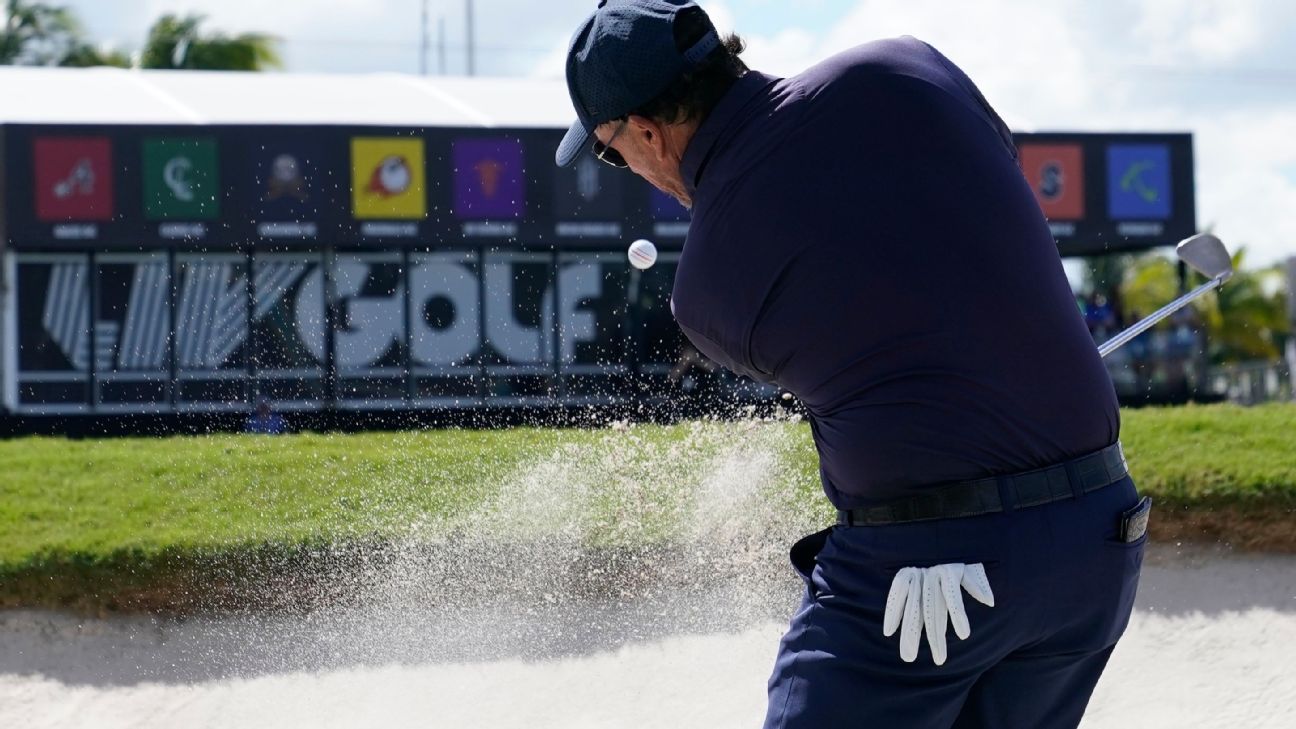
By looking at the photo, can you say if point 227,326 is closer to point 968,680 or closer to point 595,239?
point 595,239

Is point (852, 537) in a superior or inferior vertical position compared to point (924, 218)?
inferior

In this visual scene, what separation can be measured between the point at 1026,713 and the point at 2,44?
37.3m

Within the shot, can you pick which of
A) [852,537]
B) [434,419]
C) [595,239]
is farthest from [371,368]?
[852,537]

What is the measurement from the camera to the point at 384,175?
17.2 metres

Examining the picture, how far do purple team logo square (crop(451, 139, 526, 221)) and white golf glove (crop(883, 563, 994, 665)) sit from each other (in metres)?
15.5

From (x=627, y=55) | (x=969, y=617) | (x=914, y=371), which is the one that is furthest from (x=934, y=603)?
(x=627, y=55)

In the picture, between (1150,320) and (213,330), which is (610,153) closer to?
(1150,320)

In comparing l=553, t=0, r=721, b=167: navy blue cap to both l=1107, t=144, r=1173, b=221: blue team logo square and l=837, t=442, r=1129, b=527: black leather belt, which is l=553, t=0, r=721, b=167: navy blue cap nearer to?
l=837, t=442, r=1129, b=527: black leather belt

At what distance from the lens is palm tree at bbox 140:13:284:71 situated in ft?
106

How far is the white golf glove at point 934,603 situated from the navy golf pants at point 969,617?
20mm

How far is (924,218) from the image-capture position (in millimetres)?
2043

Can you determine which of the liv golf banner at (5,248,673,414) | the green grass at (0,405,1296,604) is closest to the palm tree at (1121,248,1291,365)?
the liv golf banner at (5,248,673,414)

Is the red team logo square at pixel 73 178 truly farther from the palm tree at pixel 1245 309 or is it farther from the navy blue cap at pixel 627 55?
the palm tree at pixel 1245 309

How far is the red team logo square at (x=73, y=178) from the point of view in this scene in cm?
→ 1658
